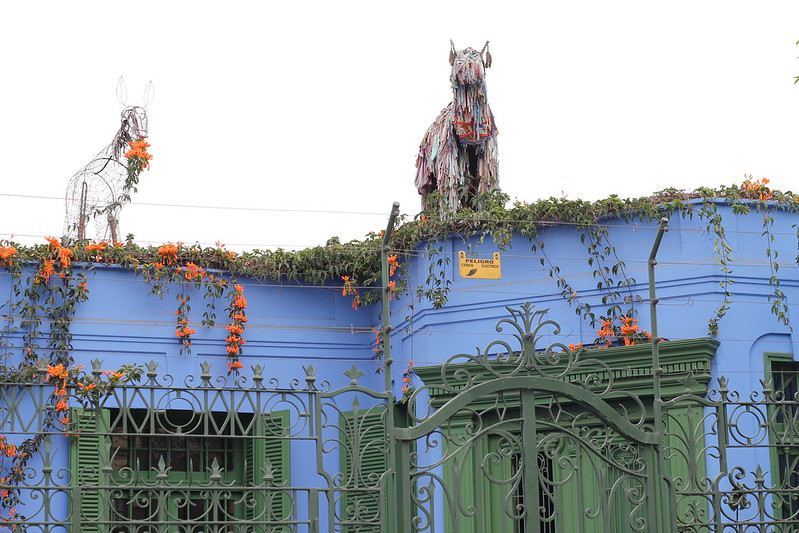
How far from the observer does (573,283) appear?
389 inches

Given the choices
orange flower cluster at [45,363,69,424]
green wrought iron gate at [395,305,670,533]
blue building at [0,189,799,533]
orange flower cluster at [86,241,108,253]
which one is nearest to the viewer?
green wrought iron gate at [395,305,670,533]

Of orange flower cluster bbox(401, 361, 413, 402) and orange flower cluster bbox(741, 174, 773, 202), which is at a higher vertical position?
orange flower cluster bbox(741, 174, 773, 202)

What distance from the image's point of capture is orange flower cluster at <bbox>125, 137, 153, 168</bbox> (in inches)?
432

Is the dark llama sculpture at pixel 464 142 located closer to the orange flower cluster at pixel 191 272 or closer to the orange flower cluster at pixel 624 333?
the orange flower cluster at pixel 624 333

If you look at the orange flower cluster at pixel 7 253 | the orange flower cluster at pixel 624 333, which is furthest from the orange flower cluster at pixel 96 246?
the orange flower cluster at pixel 624 333

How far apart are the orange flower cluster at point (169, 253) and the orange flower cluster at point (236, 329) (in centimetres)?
58

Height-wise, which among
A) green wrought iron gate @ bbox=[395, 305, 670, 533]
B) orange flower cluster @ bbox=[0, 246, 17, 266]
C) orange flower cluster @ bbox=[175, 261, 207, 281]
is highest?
orange flower cluster @ bbox=[0, 246, 17, 266]

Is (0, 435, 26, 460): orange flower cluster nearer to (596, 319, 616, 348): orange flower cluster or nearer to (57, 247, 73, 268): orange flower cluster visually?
(57, 247, 73, 268): orange flower cluster

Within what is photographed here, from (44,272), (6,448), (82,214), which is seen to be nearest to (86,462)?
(6,448)

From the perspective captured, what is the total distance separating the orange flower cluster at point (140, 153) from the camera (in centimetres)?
1096

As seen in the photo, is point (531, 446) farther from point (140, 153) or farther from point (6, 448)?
point (140, 153)

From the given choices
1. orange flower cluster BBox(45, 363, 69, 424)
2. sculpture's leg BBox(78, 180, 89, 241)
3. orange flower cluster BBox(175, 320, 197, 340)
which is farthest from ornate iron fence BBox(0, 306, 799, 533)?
sculpture's leg BBox(78, 180, 89, 241)

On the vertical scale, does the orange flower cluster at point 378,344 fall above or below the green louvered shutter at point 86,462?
above

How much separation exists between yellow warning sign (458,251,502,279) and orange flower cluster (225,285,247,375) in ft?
6.41
